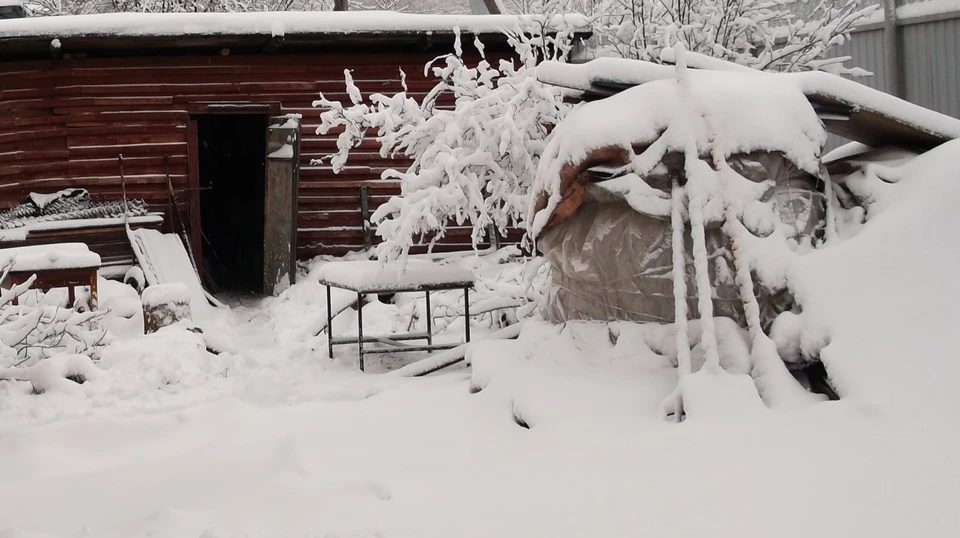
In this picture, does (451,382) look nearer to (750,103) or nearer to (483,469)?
(483,469)

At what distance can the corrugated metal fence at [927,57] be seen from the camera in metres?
7.32

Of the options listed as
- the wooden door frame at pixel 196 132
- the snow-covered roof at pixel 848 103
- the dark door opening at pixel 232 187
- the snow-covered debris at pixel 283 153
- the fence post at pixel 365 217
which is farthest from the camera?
the dark door opening at pixel 232 187

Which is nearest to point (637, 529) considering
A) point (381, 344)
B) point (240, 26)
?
point (381, 344)

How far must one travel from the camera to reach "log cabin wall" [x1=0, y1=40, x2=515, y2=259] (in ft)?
35.7

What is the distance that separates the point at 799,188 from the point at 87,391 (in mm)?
4792

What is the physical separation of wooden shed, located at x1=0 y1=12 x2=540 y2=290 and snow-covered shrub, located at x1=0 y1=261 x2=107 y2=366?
362 cm

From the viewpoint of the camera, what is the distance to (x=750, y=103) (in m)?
4.08

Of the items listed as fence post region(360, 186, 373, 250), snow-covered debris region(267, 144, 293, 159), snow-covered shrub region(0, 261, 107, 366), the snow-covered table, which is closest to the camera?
snow-covered shrub region(0, 261, 107, 366)

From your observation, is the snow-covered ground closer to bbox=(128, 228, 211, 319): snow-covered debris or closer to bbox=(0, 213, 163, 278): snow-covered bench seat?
bbox=(128, 228, 211, 319): snow-covered debris

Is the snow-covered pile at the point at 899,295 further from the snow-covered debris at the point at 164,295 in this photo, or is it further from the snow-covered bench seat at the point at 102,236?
the snow-covered bench seat at the point at 102,236

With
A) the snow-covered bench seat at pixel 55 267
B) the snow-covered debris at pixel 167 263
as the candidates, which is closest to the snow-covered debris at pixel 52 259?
the snow-covered bench seat at pixel 55 267

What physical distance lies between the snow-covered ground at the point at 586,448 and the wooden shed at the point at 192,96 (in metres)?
5.93

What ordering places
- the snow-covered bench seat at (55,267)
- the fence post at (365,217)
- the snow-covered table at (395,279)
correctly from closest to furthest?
A: the snow-covered table at (395,279) < the snow-covered bench seat at (55,267) < the fence post at (365,217)

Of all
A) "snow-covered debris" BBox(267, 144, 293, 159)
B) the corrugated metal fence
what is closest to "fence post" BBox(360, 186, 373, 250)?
"snow-covered debris" BBox(267, 144, 293, 159)
